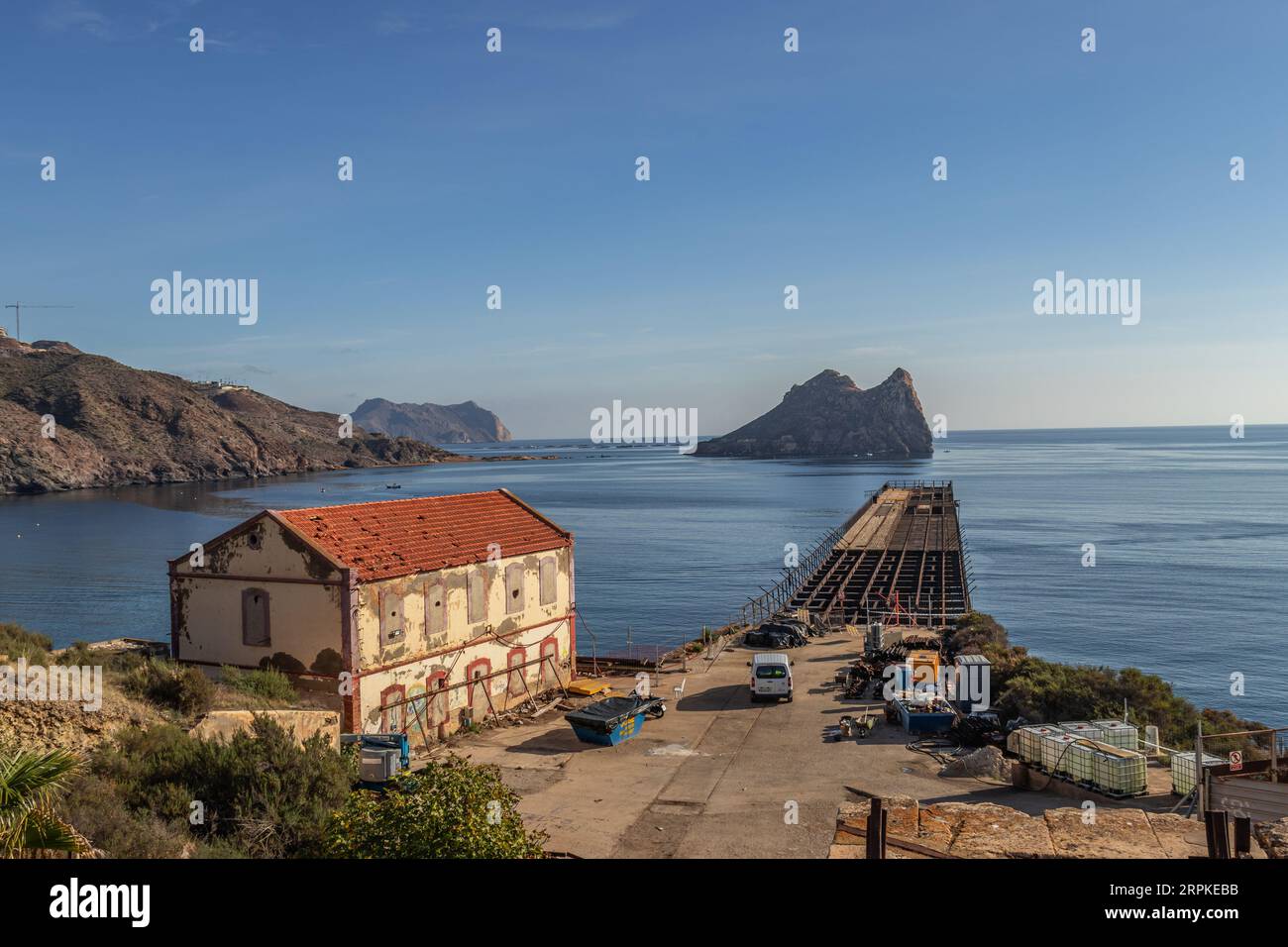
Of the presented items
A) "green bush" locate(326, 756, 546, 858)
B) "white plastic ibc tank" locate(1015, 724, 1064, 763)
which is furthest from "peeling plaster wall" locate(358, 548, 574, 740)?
"white plastic ibc tank" locate(1015, 724, 1064, 763)

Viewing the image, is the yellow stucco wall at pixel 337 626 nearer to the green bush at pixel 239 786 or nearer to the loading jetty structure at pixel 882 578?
the green bush at pixel 239 786

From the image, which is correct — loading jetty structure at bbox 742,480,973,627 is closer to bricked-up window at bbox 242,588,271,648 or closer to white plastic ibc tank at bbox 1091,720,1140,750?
bricked-up window at bbox 242,588,271,648

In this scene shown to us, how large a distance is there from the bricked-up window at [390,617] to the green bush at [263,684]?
2619 mm

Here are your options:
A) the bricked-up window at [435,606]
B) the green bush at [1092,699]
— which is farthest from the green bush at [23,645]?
the green bush at [1092,699]

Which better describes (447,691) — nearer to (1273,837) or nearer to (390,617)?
(390,617)

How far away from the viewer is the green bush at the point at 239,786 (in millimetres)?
13406

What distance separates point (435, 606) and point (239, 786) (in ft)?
41.6

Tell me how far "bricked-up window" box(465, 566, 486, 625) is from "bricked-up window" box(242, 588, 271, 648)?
5647 millimetres

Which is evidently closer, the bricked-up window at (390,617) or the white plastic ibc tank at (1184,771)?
the white plastic ibc tank at (1184,771)

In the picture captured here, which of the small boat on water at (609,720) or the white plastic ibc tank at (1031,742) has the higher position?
the white plastic ibc tank at (1031,742)

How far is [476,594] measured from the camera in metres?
28.7

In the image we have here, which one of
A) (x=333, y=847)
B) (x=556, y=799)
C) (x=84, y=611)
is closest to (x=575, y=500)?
(x=84, y=611)
